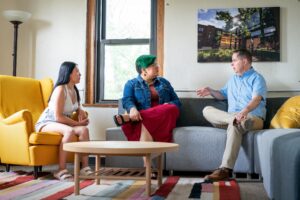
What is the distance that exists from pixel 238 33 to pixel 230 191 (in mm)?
2195

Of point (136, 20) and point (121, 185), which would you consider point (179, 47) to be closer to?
point (136, 20)

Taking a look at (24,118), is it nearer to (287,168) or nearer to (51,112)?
(51,112)

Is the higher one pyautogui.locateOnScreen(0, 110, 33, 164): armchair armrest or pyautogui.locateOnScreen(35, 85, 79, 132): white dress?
pyautogui.locateOnScreen(35, 85, 79, 132): white dress

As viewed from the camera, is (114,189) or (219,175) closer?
(114,189)

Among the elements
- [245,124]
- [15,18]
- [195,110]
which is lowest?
[245,124]

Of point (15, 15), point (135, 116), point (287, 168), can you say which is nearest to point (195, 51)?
point (135, 116)

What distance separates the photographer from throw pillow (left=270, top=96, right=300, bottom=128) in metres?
3.18

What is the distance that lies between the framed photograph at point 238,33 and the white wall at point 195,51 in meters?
0.06

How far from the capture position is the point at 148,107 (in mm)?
3658

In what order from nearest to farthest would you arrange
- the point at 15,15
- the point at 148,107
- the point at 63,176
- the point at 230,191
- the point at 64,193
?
1. the point at 64,193
2. the point at 230,191
3. the point at 63,176
4. the point at 148,107
5. the point at 15,15

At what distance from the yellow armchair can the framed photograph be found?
188 centimetres

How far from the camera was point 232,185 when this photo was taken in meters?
2.83

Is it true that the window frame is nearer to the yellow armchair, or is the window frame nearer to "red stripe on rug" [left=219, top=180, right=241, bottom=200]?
the yellow armchair

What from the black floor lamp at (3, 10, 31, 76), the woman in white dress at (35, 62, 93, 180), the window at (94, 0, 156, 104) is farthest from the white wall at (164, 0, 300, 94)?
the black floor lamp at (3, 10, 31, 76)
